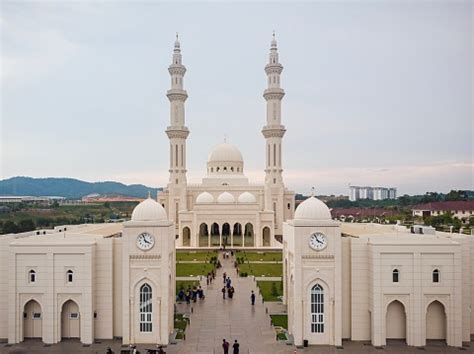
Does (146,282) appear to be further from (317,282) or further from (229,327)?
(317,282)

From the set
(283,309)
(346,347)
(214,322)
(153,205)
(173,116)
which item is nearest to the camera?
(346,347)

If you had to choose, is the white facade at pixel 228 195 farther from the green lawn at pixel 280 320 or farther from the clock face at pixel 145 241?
the clock face at pixel 145 241

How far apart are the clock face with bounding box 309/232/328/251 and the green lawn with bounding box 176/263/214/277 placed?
1666 centimetres

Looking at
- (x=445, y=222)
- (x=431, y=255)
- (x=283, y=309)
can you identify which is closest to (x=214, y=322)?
(x=283, y=309)

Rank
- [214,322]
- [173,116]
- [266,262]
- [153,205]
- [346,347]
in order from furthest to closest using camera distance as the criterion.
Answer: [173,116], [266,262], [214,322], [153,205], [346,347]

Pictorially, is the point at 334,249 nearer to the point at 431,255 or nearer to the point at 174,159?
the point at 431,255

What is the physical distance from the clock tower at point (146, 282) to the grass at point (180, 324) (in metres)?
1.13

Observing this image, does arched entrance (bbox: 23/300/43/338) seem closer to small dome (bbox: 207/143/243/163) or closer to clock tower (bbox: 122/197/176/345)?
clock tower (bbox: 122/197/176/345)

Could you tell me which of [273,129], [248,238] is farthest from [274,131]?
[248,238]

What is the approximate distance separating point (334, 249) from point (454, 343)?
5847 mm

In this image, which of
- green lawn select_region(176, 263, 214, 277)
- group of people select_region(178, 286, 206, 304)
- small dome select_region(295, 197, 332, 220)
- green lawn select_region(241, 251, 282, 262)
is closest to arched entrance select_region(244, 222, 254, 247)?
green lawn select_region(241, 251, 282, 262)

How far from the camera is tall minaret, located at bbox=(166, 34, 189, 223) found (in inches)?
2292

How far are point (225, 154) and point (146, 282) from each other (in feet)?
151

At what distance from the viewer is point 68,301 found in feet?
65.5
